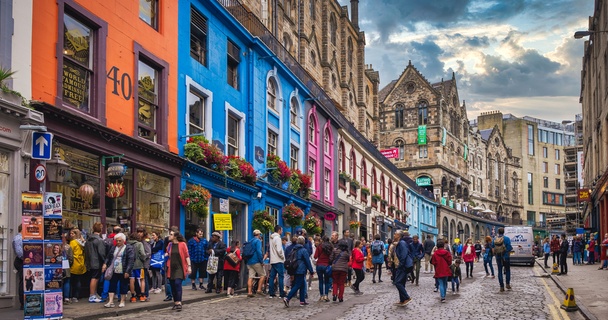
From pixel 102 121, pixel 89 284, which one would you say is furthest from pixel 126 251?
pixel 102 121

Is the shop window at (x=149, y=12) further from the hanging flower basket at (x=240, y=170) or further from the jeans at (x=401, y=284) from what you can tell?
the jeans at (x=401, y=284)

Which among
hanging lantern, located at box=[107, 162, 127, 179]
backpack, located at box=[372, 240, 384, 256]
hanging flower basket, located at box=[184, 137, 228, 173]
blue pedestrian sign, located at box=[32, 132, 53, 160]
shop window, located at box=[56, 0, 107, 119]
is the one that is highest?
shop window, located at box=[56, 0, 107, 119]

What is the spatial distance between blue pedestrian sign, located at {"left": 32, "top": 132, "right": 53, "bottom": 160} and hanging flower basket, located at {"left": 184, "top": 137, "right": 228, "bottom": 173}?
9069 mm

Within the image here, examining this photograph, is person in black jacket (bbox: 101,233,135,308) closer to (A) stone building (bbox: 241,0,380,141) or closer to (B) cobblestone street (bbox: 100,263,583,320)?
(B) cobblestone street (bbox: 100,263,583,320)

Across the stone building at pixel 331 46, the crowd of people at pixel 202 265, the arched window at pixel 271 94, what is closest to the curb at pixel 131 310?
the crowd of people at pixel 202 265

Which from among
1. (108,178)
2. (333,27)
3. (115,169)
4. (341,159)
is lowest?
(108,178)

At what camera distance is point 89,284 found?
16.6 metres

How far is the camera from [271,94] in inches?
1227

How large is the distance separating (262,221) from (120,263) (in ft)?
42.3

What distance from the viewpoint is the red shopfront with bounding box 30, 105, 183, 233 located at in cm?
1628

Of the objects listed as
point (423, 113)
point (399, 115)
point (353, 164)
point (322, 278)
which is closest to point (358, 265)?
point (322, 278)

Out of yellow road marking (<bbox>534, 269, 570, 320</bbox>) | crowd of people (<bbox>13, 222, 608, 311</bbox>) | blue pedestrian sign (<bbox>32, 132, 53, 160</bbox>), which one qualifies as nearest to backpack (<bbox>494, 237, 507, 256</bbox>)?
crowd of people (<bbox>13, 222, 608, 311</bbox>)

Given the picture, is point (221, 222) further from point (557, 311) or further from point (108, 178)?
point (557, 311)

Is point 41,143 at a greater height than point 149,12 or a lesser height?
lesser
